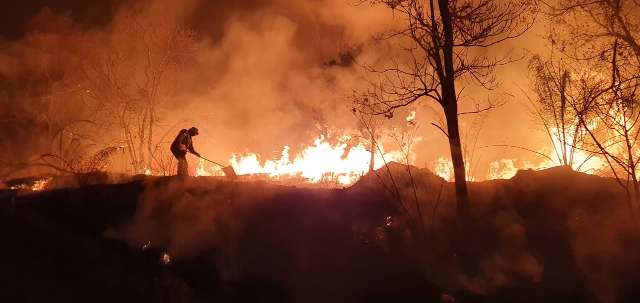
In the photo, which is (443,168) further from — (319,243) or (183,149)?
(183,149)

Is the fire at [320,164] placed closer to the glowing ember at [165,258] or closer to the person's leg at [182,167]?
the person's leg at [182,167]

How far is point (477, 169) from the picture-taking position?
86.4 feet

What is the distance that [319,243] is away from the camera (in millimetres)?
12195

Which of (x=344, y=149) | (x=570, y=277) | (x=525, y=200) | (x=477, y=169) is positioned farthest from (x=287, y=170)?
(x=570, y=277)

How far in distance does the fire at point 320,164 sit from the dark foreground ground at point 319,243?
830 centimetres

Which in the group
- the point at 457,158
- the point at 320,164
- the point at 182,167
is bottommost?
the point at 457,158

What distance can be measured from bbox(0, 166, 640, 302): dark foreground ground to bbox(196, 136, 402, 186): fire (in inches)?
327

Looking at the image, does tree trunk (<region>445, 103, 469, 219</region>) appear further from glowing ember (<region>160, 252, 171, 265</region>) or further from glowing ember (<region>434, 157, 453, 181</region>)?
glowing ember (<region>434, 157, 453, 181</region>)

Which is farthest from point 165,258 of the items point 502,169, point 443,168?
point 502,169

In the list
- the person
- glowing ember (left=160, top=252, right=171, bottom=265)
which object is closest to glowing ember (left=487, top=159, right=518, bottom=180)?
the person

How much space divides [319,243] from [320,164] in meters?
12.9

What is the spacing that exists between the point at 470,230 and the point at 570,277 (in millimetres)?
2361

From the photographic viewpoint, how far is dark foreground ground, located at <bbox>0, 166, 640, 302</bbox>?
437 inches

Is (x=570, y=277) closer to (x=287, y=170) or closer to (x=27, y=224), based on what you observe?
(x=27, y=224)
